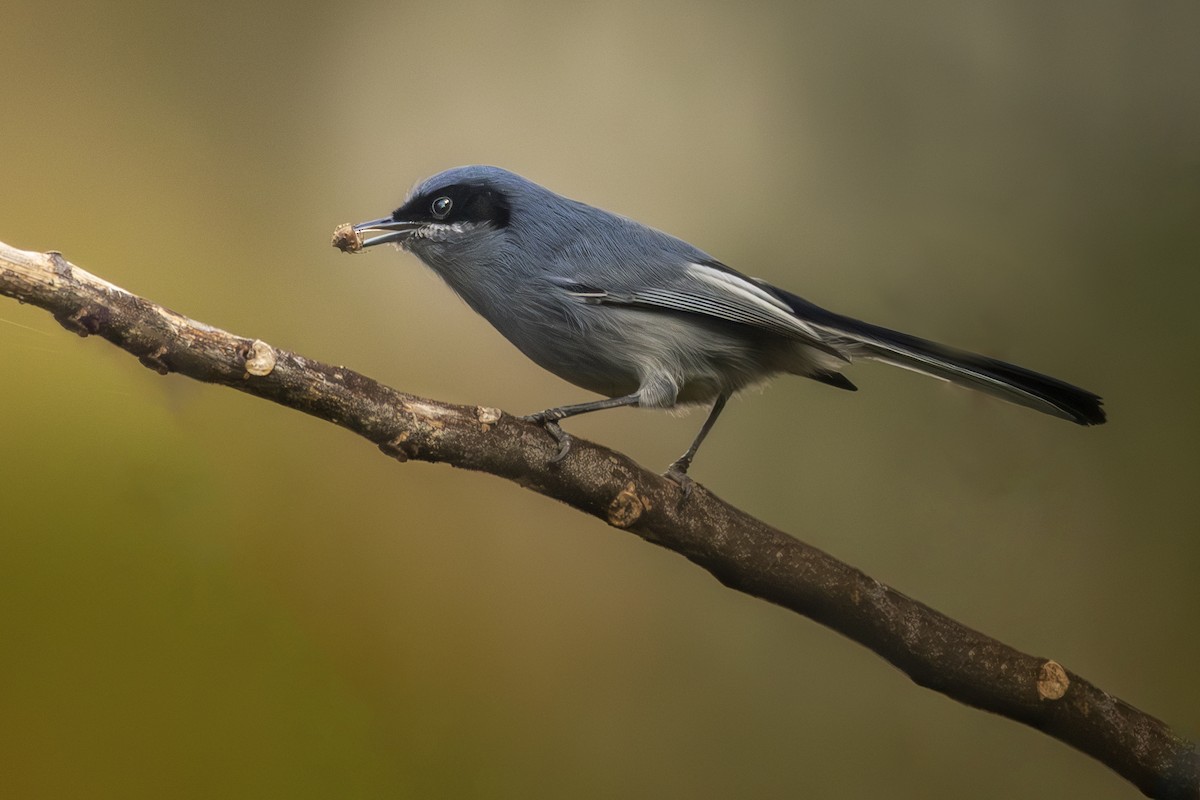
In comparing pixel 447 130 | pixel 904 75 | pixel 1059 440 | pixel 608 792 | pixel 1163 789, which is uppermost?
pixel 904 75

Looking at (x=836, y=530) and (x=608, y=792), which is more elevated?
(x=836, y=530)

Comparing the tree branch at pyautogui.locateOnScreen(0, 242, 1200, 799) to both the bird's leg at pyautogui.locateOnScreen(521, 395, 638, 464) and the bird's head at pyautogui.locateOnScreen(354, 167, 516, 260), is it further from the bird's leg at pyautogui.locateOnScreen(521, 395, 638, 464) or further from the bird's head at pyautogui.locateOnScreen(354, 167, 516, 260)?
the bird's head at pyautogui.locateOnScreen(354, 167, 516, 260)

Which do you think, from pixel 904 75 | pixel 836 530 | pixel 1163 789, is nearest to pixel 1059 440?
pixel 836 530

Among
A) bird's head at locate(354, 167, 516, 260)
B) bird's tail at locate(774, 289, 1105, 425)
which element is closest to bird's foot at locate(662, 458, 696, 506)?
bird's tail at locate(774, 289, 1105, 425)

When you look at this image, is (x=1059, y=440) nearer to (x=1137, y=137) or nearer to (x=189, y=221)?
(x=1137, y=137)

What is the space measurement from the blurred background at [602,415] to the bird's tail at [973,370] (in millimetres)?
191

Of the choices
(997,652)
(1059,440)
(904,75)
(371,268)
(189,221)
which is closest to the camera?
(189,221)

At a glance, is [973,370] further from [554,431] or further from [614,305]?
[554,431]

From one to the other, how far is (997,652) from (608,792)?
726 millimetres

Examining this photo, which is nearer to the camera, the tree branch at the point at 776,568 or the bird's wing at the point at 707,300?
the tree branch at the point at 776,568

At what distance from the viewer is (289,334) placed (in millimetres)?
1531

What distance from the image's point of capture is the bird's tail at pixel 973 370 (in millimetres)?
1619

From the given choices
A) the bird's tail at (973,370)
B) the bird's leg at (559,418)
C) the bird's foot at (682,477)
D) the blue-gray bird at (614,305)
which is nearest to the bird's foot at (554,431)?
the bird's leg at (559,418)

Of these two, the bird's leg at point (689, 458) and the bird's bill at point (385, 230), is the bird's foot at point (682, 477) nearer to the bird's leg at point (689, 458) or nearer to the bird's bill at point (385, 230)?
the bird's leg at point (689, 458)
